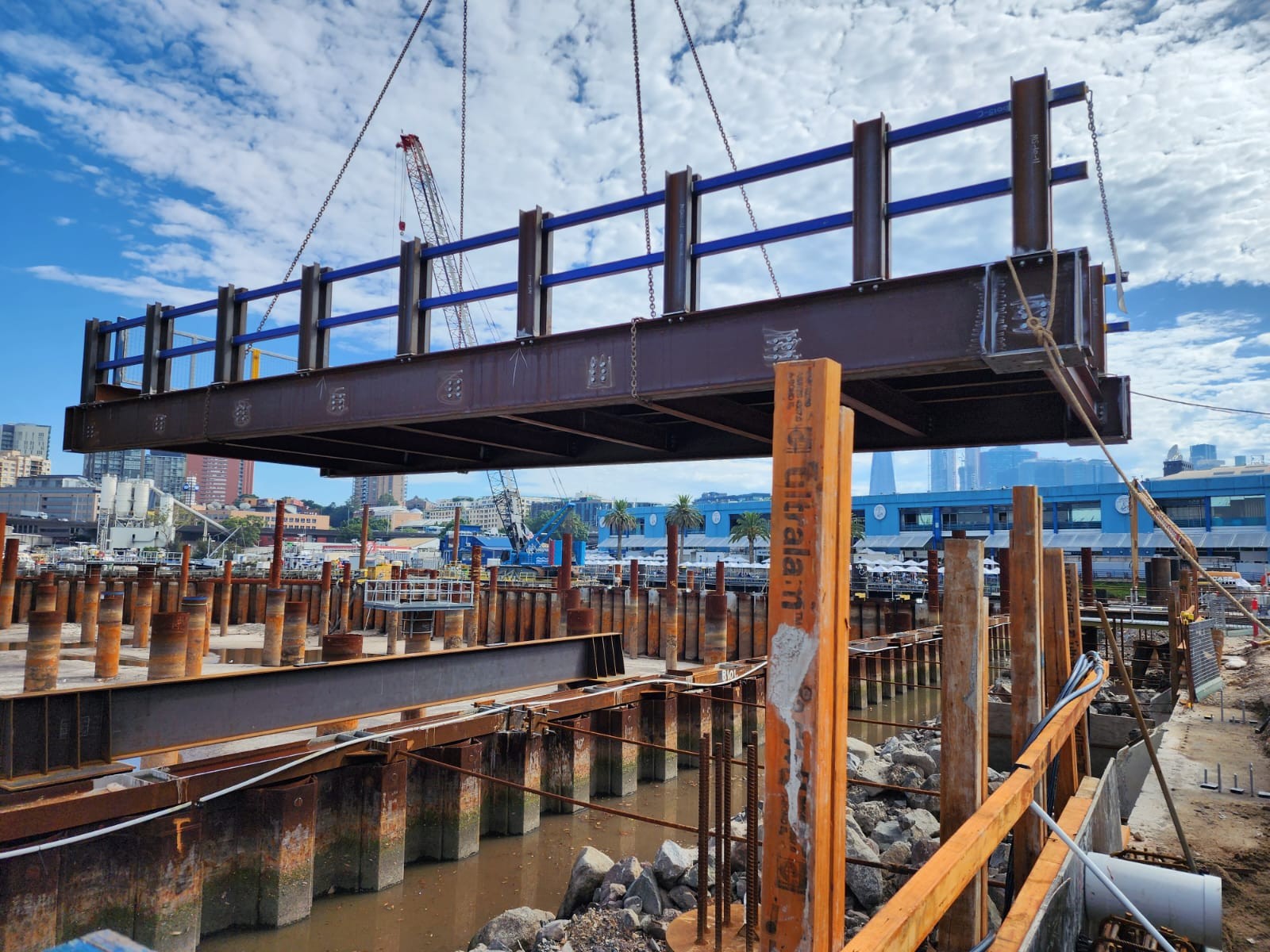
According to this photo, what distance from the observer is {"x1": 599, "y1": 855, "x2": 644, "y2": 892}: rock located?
25.7ft

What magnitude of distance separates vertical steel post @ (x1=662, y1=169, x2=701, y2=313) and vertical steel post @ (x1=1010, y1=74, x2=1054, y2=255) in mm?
3230

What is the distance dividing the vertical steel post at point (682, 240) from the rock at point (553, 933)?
6.27m

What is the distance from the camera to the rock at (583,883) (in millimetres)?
8008

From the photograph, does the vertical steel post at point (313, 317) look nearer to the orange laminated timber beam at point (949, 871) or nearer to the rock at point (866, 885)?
the rock at point (866, 885)

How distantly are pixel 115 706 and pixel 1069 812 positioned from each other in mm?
8682

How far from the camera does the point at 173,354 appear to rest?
1326cm

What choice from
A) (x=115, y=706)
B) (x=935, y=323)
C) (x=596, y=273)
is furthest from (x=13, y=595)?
(x=935, y=323)

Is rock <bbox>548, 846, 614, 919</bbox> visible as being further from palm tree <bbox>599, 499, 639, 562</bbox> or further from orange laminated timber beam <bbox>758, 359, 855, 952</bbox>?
palm tree <bbox>599, 499, 639, 562</bbox>

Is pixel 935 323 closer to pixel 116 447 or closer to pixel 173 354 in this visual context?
pixel 173 354

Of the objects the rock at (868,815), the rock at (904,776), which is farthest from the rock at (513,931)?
the rock at (904,776)

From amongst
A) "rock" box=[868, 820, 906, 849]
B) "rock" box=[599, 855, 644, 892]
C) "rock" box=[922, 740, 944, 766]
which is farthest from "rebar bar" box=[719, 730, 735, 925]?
"rock" box=[922, 740, 944, 766]

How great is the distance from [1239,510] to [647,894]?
3150 inches

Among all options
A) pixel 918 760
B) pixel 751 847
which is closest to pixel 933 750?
pixel 918 760

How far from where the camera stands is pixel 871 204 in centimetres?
767
